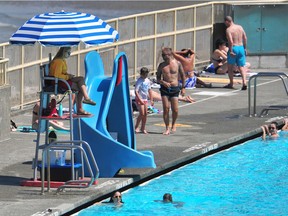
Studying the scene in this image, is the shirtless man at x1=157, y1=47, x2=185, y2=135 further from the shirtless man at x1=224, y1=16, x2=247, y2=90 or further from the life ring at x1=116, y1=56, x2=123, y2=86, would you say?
the shirtless man at x1=224, y1=16, x2=247, y2=90

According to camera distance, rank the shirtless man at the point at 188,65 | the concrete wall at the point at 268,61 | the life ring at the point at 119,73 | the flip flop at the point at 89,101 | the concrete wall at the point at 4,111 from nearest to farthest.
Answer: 1. the flip flop at the point at 89,101
2. the life ring at the point at 119,73
3. the concrete wall at the point at 4,111
4. the shirtless man at the point at 188,65
5. the concrete wall at the point at 268,61

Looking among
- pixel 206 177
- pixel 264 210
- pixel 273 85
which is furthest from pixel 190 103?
pixel 264 210

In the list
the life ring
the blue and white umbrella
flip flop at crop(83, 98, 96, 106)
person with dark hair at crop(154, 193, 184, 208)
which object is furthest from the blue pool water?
the blue and white umbrella

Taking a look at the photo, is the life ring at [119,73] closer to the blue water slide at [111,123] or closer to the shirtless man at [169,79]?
the blue water slide at [111,123]

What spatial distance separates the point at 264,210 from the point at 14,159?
15.4 feet

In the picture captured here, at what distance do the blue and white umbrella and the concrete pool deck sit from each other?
2198mm

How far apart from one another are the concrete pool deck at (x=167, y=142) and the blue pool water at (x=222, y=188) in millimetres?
213

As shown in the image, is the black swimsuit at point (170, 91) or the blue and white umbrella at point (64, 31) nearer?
the blue and white umbrella at point (64, 31)

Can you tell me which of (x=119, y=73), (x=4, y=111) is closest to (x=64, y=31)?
(x=119, y=73)

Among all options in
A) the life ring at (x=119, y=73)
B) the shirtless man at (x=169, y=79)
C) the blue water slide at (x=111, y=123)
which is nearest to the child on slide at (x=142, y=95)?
the shirtless man at (x=169, y=79)

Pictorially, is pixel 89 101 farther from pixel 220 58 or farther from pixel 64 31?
pixel 220 58

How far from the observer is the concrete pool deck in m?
16.7

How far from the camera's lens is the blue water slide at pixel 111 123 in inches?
726

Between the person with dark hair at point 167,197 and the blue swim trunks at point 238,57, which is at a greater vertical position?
the blue swim trunks at point 238,57
